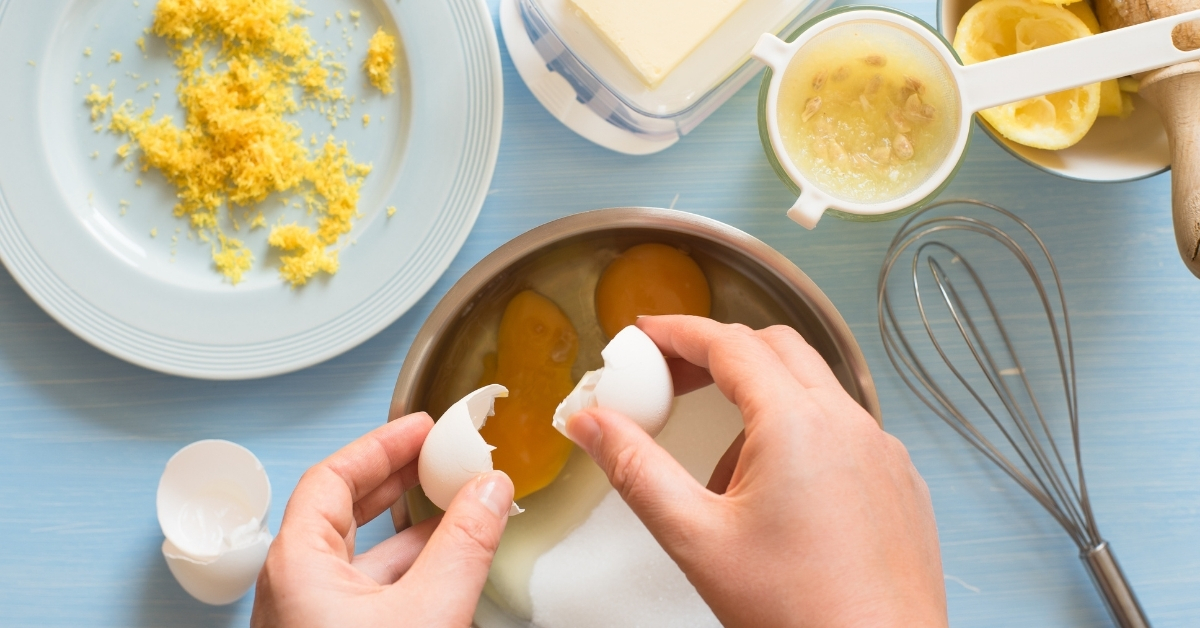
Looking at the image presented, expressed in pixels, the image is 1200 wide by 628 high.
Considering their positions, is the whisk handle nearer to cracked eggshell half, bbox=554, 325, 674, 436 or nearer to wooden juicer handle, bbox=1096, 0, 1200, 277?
wooden juicer handle, bbox=1096, 0, 1200, 277

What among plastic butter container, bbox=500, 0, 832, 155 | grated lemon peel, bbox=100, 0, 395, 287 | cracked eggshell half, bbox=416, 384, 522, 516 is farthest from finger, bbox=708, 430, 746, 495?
grated lemon peel, bbox=100, 0, 395, 287

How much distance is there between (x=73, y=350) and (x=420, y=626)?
1.82 feet

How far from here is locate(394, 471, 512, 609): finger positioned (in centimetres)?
48

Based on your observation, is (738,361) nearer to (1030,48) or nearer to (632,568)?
(632,568)

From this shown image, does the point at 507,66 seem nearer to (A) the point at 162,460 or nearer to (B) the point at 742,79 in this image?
(B) the point at 742,79

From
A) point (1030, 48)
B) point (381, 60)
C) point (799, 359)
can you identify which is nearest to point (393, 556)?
point (799, 359)

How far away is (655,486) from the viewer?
0.49 metres

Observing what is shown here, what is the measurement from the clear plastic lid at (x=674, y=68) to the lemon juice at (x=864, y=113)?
8 cm

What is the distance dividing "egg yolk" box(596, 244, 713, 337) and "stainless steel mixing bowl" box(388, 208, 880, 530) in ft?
0.04

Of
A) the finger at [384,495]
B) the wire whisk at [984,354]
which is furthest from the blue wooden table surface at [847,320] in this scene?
the finger at [384,495]

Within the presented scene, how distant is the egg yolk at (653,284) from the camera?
2.26 feet

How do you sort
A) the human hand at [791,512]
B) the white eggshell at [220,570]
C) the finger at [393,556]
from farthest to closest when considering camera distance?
the white eggshell at [220,570] → the finger at [393,556] → the human hand at [791,512]

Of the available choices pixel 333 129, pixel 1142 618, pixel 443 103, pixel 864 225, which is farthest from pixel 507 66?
pixel 1142 618

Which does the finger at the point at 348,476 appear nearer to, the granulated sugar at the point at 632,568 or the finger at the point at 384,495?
the finger at the point at 384,495
